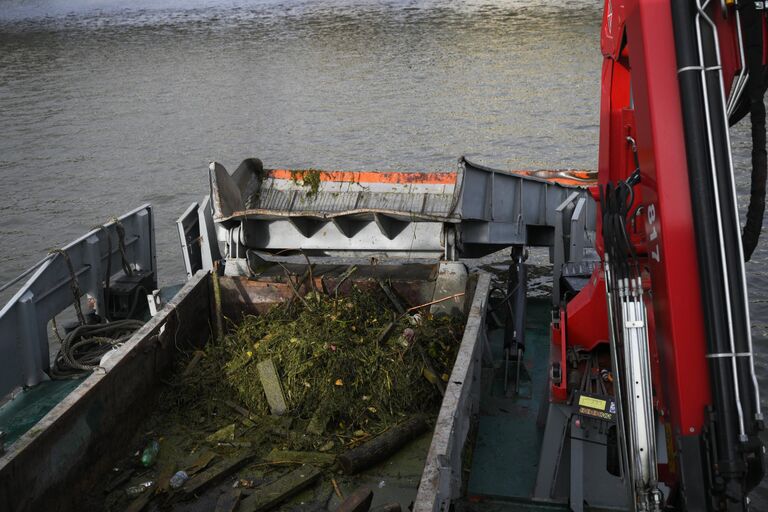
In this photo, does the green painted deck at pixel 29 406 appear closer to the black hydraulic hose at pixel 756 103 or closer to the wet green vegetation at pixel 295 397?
the wet green vegetation at pixel 295 397

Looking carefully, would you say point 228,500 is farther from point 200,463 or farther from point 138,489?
point 138,489

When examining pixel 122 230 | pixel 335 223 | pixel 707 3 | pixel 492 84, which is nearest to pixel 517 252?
pixel 335 223

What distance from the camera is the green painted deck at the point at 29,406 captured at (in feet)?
22.2

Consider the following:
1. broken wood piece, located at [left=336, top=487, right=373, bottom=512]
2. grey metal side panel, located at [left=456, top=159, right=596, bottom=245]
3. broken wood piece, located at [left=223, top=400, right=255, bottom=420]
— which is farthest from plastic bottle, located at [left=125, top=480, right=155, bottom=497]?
grey metal side panel, located at [left=456, top=159, right=596, bottom=245]

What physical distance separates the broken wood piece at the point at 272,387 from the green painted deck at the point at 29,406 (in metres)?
2.07

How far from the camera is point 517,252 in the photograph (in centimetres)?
883

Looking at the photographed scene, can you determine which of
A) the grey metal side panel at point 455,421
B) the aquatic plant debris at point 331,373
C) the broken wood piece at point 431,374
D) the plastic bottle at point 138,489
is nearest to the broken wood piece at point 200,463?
the plastic bottle at point 138,489

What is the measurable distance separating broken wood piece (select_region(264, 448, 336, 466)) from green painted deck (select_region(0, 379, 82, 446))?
233cm

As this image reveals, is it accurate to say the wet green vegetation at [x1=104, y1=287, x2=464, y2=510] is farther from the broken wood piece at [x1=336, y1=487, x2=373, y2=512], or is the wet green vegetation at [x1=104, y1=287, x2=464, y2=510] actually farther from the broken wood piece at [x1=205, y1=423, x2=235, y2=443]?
the broken wood piece at [x1=336, y1=487, x2=373, y2=512]

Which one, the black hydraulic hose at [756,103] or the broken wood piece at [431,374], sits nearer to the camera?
the black hydraulic hose at [756,103]

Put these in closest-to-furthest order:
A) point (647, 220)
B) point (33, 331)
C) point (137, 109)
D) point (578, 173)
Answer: point (647, 220), point (33, 331), point (578, 173), point (137, 109)

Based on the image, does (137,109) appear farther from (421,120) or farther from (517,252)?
(517,252)

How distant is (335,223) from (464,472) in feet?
8.38

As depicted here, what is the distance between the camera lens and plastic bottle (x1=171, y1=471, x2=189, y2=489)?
534cm
